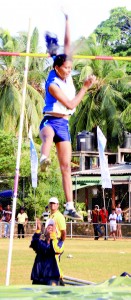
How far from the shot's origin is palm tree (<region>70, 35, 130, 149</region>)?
46469 millimetres

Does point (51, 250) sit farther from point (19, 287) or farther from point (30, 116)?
point (30, 116)

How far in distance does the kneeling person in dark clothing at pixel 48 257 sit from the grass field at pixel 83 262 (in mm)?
3538

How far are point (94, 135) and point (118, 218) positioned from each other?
12424 millimetres

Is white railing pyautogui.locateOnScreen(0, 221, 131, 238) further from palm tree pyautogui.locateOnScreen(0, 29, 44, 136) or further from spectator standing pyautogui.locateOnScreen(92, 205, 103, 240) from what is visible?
palm tree pyautogui.locateOnScreen(0, 29, 44, 136)

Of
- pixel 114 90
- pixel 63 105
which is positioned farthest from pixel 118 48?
pixel 63 105

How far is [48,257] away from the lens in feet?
36.5

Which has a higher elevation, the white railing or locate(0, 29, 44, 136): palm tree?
locate(0, 29, 44, 136): palm tree

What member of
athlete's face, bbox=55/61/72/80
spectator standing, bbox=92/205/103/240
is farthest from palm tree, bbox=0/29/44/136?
athlete's face, bbox=55/61/72/80

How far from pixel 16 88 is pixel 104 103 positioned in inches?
204

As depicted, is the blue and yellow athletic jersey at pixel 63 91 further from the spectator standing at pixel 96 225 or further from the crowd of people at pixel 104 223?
the spectator standing at pixel 96 225

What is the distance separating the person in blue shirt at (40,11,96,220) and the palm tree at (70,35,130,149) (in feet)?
128

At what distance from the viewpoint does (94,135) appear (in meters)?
46.2

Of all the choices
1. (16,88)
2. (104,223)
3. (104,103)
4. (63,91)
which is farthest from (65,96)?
(104,103)

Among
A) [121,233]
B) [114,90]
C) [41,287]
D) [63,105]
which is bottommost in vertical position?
[121,233]
